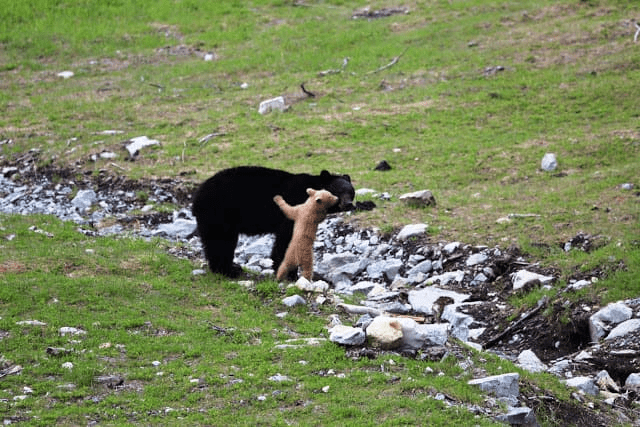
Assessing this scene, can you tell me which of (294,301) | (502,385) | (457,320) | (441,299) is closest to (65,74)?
(441,299)

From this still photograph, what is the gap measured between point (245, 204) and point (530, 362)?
419 cm

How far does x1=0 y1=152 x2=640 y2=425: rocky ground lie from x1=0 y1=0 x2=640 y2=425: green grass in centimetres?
33

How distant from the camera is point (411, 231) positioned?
546 inches

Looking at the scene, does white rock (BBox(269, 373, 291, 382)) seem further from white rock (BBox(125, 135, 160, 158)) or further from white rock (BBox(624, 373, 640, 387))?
white rock (BBox(125, 135, 160, 158))

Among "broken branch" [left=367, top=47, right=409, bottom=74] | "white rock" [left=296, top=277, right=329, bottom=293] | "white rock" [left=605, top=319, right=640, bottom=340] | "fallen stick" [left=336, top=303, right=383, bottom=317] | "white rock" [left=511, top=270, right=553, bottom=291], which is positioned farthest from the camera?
"broken branch" [left=367, top=47, right=409, bottom=74]

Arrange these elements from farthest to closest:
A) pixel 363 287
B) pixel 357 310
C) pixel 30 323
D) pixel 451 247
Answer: pixel 451 247 → pixel 363 287 → pixel 357 310 → pixel 30 323

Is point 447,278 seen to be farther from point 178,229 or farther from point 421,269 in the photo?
point 178,229

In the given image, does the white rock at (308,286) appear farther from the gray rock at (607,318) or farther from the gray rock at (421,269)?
the gray rock at (607,318)

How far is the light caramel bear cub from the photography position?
10758 mm

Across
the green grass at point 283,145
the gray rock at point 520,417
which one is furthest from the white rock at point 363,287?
the gray rock at point 520,417

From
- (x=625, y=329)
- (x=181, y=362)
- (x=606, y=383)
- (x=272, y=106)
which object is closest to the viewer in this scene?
(x=181, y=362)

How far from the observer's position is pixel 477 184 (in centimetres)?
1670

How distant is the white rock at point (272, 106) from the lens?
852 inches

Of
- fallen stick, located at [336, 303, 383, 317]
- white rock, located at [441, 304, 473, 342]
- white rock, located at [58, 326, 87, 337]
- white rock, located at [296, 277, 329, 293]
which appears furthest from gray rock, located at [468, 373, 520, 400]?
white rock, located at [58, 326, 87, 337]
